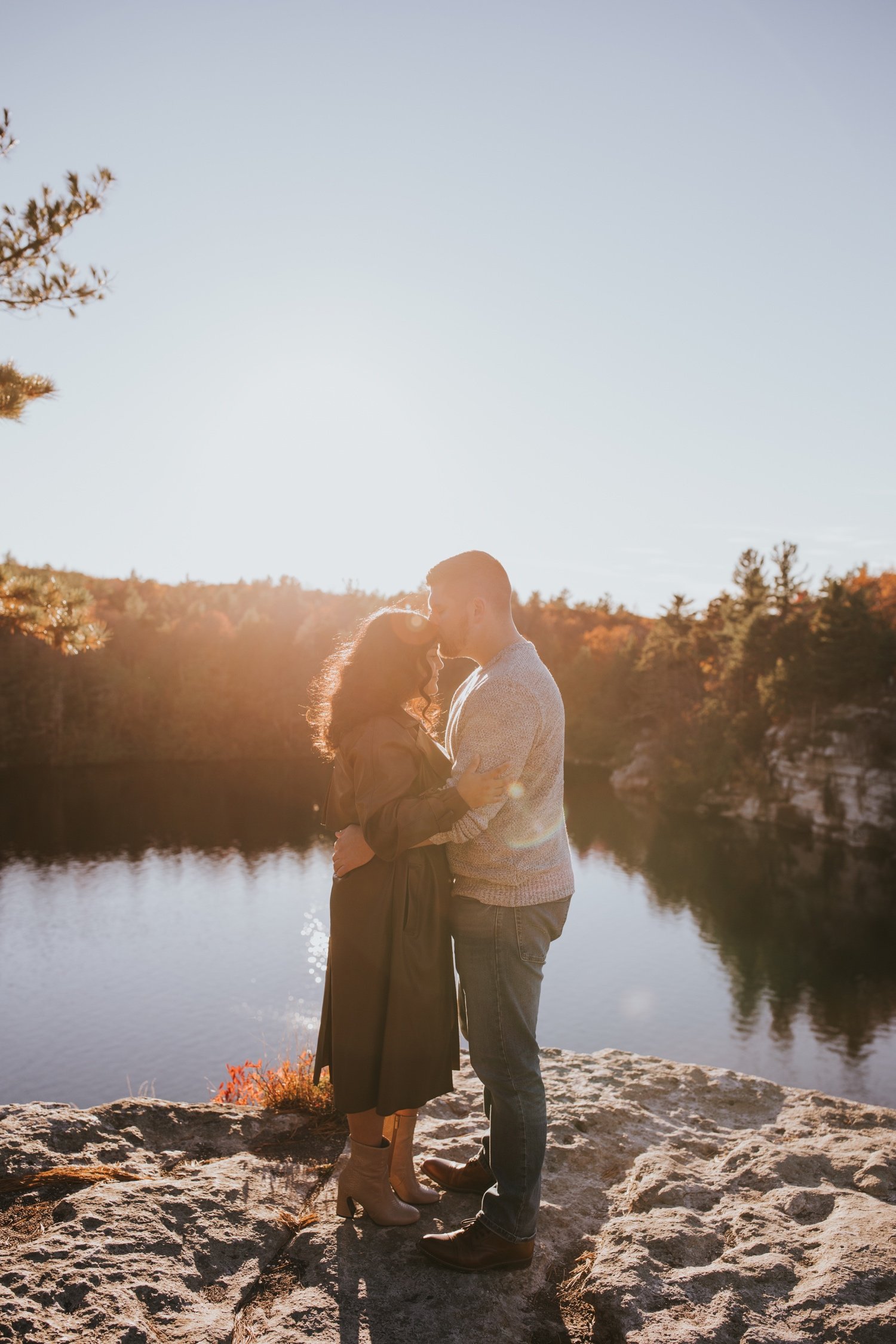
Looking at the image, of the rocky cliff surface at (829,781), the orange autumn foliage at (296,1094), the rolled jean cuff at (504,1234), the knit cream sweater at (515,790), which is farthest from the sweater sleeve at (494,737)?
the rocky cliff surface at (829,781)

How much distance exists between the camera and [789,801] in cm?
3825

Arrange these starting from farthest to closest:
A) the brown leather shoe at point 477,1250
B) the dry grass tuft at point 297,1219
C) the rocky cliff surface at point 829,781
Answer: the rocky cliff surface at point 829,781
the dry grass tuft at point 297,1219
the brown leather shoe at point 477,1250

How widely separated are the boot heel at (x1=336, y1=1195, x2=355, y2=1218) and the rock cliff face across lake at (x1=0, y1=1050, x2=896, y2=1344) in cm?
5

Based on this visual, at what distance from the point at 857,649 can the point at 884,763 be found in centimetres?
494

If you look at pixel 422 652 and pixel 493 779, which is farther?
pixel 422 652

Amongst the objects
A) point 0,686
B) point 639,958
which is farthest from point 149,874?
point 0,686

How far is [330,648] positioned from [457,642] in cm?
4370

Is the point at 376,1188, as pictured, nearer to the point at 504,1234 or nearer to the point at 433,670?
the point at 504,1234

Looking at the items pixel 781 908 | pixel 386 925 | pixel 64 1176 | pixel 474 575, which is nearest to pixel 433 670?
pixel 474 575

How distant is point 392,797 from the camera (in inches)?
109

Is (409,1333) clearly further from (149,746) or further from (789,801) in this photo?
(149,746)

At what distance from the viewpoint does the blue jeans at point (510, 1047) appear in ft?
8.95

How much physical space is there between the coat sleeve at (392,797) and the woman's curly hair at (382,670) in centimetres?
9

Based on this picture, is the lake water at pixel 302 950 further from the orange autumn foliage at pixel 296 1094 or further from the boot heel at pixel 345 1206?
the boot heel at pixel 345 1206
